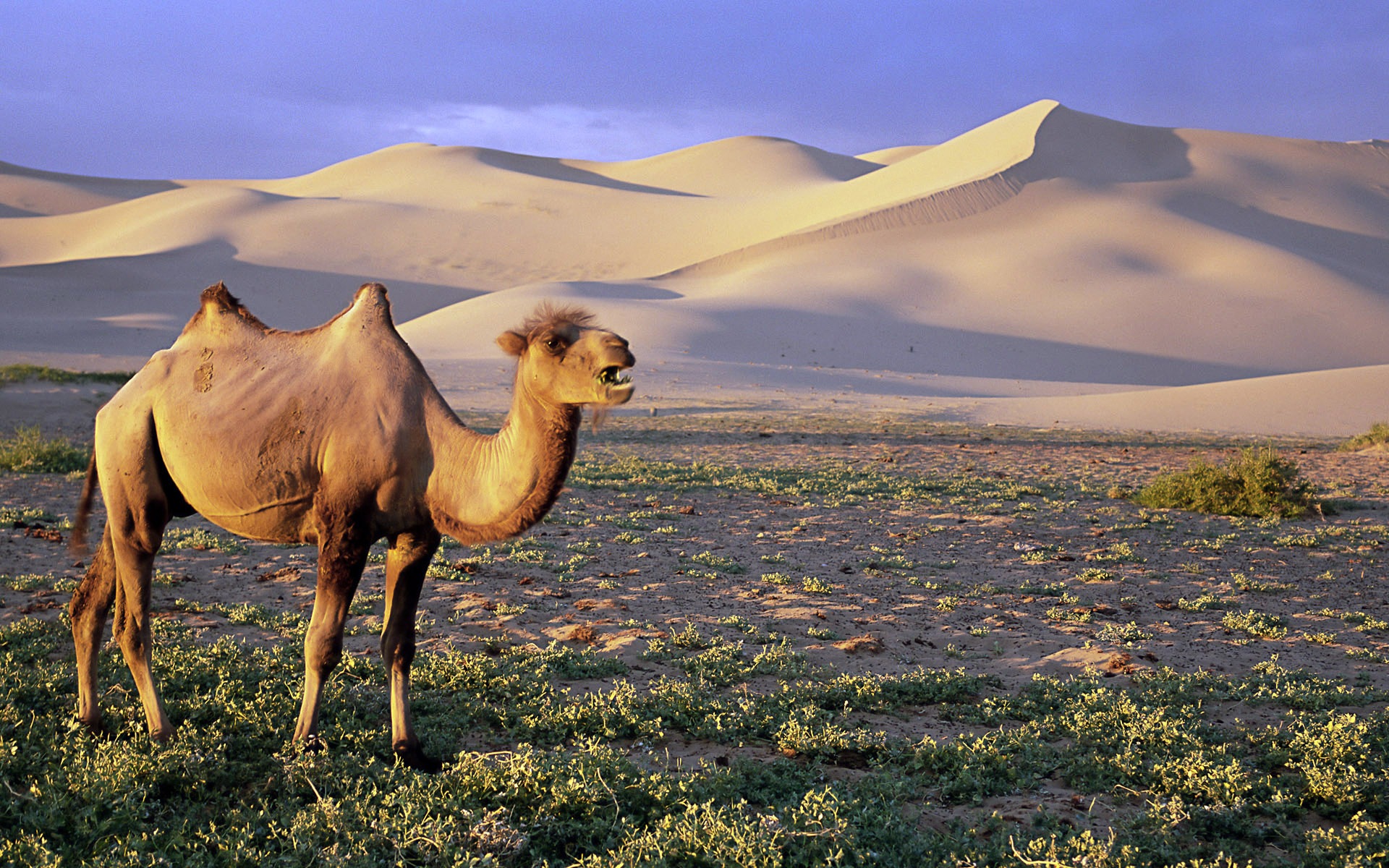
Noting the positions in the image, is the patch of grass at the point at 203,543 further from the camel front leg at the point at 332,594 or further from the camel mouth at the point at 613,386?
the camel mouth at the point at 613,386

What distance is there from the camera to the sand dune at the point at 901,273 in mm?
34375

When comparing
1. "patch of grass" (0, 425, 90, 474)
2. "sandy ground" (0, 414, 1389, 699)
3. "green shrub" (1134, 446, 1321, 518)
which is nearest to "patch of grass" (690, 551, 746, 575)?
"sandy ground" (0, 414, 1389, 699)

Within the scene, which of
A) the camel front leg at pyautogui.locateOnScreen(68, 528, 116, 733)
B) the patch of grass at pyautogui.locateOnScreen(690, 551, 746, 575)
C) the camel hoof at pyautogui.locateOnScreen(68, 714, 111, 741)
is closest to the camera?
the camel hoof at pyautogui.locateOnScreen(68, 714, 111, 741)

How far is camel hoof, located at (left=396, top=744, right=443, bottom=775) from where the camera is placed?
4.61 metres

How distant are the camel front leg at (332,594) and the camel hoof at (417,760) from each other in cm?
57

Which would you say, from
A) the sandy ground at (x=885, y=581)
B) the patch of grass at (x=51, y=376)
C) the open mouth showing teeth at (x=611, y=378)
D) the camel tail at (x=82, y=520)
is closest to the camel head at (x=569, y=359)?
the open mouth showing teeth at (x=611, y=378)

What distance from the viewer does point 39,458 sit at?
1341cm

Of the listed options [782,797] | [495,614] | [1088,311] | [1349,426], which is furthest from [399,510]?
[1088,311]

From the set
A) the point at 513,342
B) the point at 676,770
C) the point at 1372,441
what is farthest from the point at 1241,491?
the point at 513,342

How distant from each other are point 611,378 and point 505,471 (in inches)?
30.1

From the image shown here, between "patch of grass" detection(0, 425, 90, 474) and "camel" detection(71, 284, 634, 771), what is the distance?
10105 mm

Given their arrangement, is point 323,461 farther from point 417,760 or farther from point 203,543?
point 203,543

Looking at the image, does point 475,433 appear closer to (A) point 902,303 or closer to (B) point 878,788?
(B) point 878,788

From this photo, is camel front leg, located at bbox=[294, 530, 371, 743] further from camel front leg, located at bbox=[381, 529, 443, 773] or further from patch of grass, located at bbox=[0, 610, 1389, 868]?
patch of grass, located at bbox=[0, 610, 1389, 868]
